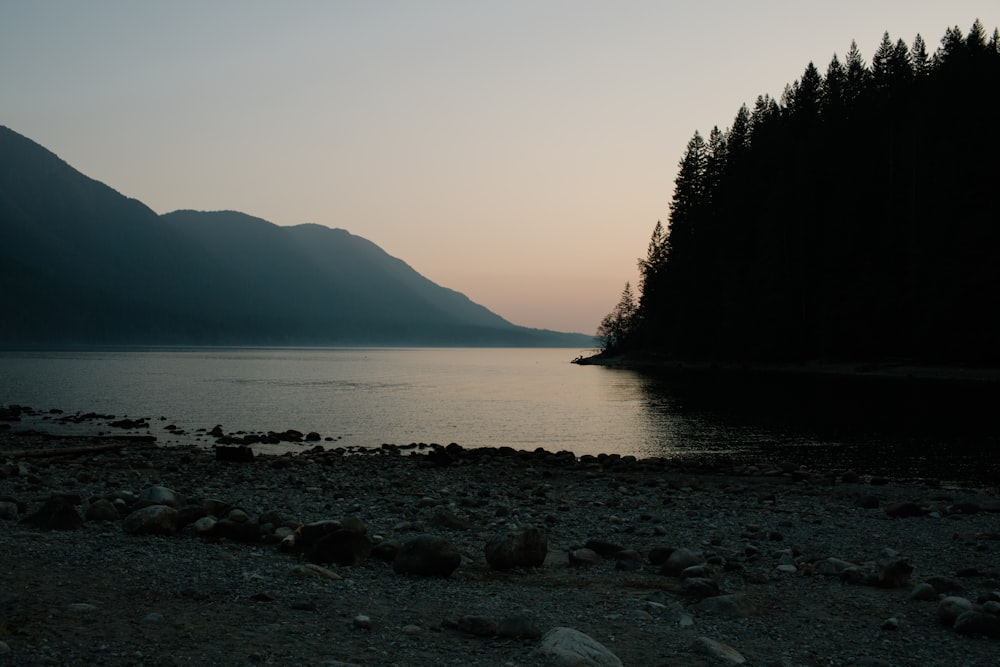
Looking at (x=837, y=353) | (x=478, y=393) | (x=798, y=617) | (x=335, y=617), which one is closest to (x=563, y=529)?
(x=798, y=617)

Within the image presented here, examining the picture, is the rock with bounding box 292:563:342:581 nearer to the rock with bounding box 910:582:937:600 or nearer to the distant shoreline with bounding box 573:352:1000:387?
the rock with bounding box 910:582:937:600

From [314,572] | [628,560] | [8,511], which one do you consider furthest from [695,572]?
[8,511]

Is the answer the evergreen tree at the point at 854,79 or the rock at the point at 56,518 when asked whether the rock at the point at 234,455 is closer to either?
the rock at the point at 56,518

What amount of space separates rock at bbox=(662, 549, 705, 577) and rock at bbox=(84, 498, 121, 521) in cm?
988

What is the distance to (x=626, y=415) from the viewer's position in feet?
157

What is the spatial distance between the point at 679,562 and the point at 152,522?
28.6 ft

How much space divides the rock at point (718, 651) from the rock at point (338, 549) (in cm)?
536

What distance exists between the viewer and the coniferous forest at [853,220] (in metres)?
67.4

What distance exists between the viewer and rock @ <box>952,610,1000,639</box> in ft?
27.3

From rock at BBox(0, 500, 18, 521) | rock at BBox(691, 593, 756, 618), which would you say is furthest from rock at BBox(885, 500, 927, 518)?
rock at BBox(0, 500, 18, 521)

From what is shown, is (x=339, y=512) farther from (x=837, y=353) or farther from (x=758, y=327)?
(x=758, y=327)

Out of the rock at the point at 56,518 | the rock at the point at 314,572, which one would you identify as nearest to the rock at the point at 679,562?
the rock at the point at 314,572

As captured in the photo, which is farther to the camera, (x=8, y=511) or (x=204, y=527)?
(x=8, y=511)

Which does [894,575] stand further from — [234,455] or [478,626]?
[234,455]
